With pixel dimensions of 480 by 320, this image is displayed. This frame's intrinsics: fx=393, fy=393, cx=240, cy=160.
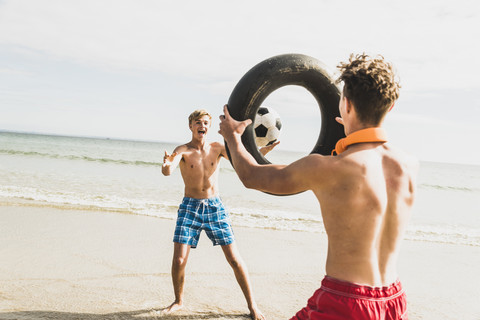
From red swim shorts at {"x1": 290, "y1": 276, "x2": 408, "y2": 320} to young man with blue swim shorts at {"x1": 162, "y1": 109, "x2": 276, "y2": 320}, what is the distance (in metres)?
2.34

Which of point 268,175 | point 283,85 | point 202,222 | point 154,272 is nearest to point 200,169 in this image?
point 202,222

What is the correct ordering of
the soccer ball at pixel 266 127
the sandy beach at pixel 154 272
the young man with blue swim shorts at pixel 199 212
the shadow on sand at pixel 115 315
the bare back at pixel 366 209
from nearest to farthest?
the bare back at pixel 366 209
the soccer ball at pixel 266 127
the shadow on sand at pixel 115 315
the young man with blue swim shorts at pixel 199 212
the sandy beach at pixel 154 272

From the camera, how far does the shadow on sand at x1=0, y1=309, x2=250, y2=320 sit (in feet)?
12.6

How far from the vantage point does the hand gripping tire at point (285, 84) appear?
257 cm

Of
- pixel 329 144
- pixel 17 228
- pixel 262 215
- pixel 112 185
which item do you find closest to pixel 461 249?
pixel 262 215

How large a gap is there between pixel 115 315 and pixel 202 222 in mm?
1295

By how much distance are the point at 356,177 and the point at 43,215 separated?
784 cm

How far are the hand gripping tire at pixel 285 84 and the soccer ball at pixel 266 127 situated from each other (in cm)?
74

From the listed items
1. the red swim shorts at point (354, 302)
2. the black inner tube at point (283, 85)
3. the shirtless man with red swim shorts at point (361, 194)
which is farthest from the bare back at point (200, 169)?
the red swim shorts at point (354, 302)

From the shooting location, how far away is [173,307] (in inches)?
165

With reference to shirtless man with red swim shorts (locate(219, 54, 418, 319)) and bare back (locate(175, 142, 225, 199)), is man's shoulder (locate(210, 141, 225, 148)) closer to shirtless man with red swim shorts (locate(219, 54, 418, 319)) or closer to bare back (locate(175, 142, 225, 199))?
bare back (locate(175, 142, 225, 199))

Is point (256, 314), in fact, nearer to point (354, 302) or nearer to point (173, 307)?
point (173, 307)

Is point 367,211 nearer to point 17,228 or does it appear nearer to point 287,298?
point 287,298

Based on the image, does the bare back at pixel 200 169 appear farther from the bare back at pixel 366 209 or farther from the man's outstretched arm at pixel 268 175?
the bare back at pixel 366 209
